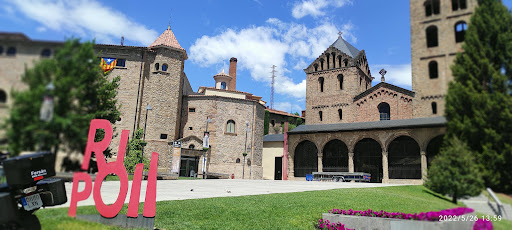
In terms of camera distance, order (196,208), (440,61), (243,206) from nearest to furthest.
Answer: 1. (440,61)
2. (196,208)
3. (243,206)

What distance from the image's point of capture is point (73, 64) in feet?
10.1

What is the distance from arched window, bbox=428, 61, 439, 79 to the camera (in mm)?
3508

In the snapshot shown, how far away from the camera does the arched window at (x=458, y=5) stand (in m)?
3.48

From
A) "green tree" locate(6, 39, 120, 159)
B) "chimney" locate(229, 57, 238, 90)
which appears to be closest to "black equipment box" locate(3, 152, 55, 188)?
"green tree" locate(6, 39, 120, 159)

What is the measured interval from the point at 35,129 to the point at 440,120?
12.8ft

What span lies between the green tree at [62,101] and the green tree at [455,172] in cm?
367

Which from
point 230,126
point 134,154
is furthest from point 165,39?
point 230,126

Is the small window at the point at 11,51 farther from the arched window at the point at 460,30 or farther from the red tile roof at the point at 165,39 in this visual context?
the arched window at the point at 460,30

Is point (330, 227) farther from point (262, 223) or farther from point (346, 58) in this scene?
point (346, 58)

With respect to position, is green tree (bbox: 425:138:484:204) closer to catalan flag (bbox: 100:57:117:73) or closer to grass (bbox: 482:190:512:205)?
grass (bbox: 482:190:512:205)

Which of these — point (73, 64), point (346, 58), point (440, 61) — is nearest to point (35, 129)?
point (73, 64)

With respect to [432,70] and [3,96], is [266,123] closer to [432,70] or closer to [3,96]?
[432,70]

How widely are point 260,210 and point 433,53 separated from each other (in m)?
7.26

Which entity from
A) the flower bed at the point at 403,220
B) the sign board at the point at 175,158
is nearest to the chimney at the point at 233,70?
the sign board at the point at 175,158
